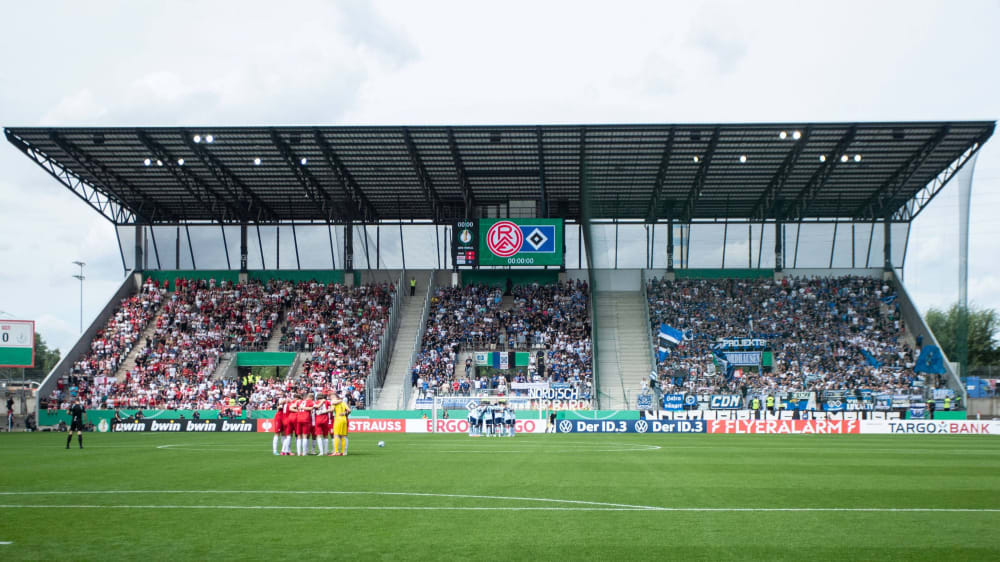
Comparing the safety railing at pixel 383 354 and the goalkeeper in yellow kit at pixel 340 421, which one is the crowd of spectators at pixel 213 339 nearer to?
the safety railing at pixel 383 354

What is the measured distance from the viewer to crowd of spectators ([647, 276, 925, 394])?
4916cm

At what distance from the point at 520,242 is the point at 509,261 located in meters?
1.44

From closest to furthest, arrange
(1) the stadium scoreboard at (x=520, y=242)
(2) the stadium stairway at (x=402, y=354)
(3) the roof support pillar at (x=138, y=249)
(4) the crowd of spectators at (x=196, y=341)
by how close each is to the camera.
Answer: (2) the stadium stairway at (x=402, y=354) → (4) the crowd of spectators at (x=196, y=341) → (1) the stadium scoreboard at (x=520, y=242) → (3) the roof support pillar at (x=138, y=249)

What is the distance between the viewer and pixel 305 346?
55125 millimetres

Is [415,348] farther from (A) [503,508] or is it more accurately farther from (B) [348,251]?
(A) [503,508]

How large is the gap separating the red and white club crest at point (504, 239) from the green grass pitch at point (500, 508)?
34.8m

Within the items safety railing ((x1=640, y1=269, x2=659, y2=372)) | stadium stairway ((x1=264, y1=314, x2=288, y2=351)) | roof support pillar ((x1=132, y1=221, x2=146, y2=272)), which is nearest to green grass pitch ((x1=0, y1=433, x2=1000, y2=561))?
safety railing ((x1=640, y1=269, x2=659, y2=372))

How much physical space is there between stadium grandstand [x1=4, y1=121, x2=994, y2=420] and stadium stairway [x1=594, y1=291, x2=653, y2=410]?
191mm

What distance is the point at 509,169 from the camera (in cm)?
5372

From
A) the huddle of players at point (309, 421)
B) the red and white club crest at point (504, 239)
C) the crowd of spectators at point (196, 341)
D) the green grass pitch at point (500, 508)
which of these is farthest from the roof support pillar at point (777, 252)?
the huddle of players at point (309, 421)

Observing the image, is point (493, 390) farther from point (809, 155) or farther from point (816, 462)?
point (816, 462)

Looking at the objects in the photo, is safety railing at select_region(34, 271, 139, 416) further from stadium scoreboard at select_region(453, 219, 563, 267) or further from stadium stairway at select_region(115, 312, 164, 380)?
stadium scoreboard at select_region(453, 219, 563, 267)

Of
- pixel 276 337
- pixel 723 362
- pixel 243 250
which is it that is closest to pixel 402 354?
pixel 276 337

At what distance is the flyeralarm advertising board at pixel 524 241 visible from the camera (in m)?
56.0
